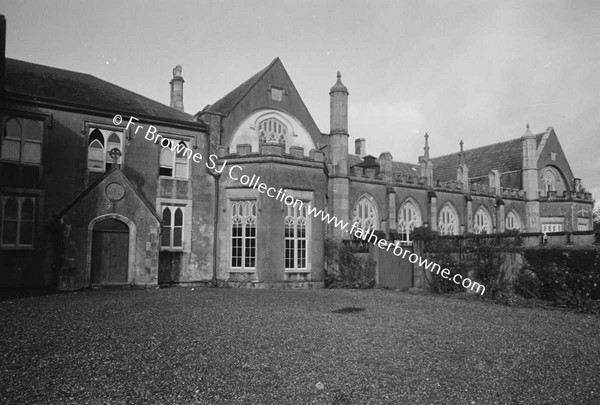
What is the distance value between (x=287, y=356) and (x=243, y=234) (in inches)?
488

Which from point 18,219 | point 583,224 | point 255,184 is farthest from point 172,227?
point 583,224

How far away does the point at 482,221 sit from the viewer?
34.3 m

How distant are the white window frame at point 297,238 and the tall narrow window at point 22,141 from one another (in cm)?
1019

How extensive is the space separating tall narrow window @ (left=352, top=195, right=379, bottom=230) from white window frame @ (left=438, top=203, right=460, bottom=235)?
6.18 metres

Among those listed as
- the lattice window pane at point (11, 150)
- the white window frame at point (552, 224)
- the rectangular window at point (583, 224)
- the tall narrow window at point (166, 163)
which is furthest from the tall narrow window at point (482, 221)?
the lattice window pane at point (11, 150)

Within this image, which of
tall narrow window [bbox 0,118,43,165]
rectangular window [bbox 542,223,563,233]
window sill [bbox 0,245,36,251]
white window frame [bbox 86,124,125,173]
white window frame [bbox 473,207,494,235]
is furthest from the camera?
rectangular window [bbox 542,223,563,233]

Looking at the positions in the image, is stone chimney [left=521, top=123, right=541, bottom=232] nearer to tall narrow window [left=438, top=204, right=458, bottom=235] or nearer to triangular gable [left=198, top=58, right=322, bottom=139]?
tall narrow window [left=438, top=204, right=458, bottom=235]

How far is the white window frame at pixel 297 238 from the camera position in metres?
19.4

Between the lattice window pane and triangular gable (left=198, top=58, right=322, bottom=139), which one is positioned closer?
the lattice window pane

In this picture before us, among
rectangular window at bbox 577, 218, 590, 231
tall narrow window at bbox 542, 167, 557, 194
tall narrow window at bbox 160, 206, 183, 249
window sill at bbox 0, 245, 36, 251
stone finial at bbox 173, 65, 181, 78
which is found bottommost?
window sill at bbox 0, 245, 36, 251

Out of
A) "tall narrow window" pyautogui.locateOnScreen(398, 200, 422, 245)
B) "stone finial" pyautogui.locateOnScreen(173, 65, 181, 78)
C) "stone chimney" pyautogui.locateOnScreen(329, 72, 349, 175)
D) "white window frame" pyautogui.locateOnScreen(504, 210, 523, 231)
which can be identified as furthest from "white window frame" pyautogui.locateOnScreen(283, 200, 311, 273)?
"white window frame" pyautogui.locateOnScreen(504, 210, 523, 231)

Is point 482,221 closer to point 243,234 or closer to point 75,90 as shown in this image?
point 243,234

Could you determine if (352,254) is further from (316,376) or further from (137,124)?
(316,376)

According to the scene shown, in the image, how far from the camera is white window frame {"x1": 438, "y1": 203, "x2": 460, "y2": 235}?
31703 mm
